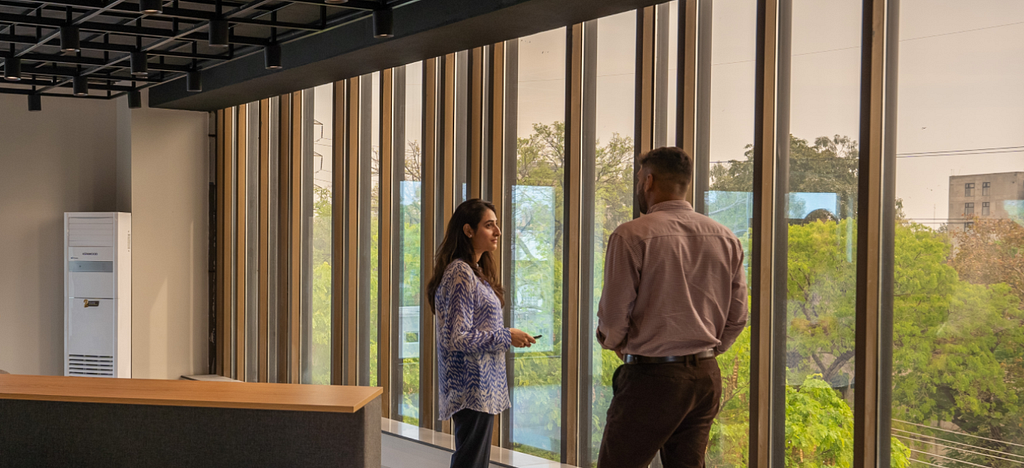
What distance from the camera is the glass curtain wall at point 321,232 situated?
6.45 metres

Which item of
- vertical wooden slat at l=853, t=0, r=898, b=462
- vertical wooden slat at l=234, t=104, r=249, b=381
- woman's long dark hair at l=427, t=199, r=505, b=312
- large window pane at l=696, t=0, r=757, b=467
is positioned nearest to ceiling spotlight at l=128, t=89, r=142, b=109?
vertical wooden slat at l=234, t=104, r=249, b=381

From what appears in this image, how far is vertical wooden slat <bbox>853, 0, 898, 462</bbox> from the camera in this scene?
3.34m

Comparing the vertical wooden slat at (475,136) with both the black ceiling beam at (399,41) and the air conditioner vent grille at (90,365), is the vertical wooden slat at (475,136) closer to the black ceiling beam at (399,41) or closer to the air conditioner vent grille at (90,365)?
the black ceiling beam at (399,41)

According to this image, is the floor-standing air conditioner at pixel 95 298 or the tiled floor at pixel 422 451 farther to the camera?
the floor-standing air conditioner at pixel 95 298

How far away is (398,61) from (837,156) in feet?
9.69

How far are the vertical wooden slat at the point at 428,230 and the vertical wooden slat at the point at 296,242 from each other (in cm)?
165

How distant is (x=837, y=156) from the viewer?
3508 mm

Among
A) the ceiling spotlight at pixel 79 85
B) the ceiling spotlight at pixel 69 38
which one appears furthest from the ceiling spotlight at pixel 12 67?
the ceiling spotlight at pixel 69 38

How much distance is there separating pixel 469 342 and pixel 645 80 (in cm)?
171

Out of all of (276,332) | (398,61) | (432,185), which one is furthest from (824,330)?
(276,332)

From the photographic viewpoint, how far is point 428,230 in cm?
546

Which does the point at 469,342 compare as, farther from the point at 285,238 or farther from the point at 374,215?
the point at 285,238

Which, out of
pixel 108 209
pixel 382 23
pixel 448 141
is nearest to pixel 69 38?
pixel 382 23

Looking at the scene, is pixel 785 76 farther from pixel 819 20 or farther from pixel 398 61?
→ pixel 398 61
